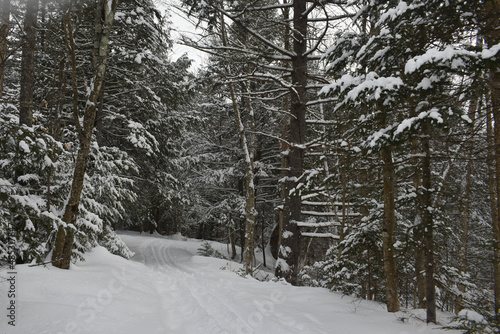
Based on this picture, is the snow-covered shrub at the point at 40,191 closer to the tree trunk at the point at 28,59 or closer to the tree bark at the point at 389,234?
the tree trunk at the point at 28,59

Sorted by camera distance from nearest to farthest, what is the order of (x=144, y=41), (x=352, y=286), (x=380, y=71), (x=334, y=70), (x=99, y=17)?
1. (x=380, y=71)
2. (x=334, y=70)
3. (x=352, y=286)
4. (x=99, y=17)
5. (x=144, y=41)

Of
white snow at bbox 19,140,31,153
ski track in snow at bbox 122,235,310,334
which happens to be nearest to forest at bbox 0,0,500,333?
white snow at bbox 19,140,31,153

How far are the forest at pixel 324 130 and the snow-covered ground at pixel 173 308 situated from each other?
23.3 inches

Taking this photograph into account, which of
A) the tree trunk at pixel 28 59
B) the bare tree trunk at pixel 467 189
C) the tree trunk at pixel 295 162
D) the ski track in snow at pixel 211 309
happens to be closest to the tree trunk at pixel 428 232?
the bare tree trunk at pixel 467 189

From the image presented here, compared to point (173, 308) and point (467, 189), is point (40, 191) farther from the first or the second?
point (467, 189)

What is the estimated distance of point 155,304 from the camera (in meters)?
5.56

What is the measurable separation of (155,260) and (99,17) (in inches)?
476

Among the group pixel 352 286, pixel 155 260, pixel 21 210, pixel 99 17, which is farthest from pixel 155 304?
pixel 155 260

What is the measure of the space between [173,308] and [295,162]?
4.53 m

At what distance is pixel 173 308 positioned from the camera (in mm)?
5496

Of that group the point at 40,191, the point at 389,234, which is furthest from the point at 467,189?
the point at 40,191

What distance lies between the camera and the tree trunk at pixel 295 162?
7688 mm

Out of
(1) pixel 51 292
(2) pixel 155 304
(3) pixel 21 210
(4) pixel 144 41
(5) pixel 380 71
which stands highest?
(4) pixel 144 41

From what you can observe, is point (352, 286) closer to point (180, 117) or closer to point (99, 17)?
point (99, 17)
